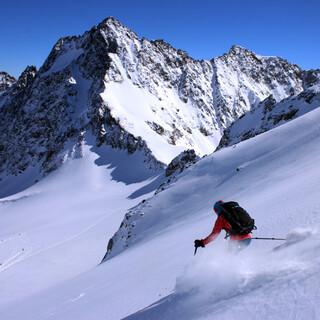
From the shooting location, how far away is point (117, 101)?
87.9 metres

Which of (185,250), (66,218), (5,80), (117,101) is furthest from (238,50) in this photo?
(185,250)

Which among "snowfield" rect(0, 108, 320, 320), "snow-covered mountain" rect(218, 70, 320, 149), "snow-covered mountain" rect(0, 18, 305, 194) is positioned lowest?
"snowfield" rect(0, 108, 320, 320)

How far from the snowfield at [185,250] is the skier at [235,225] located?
32 cm

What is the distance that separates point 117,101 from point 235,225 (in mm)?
81529

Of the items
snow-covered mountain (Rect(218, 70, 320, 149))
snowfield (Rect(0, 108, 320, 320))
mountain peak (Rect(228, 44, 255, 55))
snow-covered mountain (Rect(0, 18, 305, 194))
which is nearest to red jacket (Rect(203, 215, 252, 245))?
snowfield (Rect(0, 108, 320, 320))

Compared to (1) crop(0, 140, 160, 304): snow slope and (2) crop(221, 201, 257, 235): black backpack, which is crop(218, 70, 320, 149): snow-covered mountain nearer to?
(1) crop(0, 140, 160, 304): snow slope

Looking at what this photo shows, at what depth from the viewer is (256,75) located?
139 m

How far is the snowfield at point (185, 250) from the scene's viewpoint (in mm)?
6414

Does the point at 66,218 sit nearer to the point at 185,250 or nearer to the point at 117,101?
the point at 117,101

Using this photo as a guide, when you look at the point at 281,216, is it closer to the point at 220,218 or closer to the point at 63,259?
the point at 220,218

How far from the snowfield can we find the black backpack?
1.69 feet

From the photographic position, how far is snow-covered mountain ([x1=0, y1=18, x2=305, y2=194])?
82.1 metres

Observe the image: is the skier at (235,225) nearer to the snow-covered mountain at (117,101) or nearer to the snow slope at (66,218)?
the snow slope at (66,218)

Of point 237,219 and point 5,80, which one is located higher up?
point 5,80
